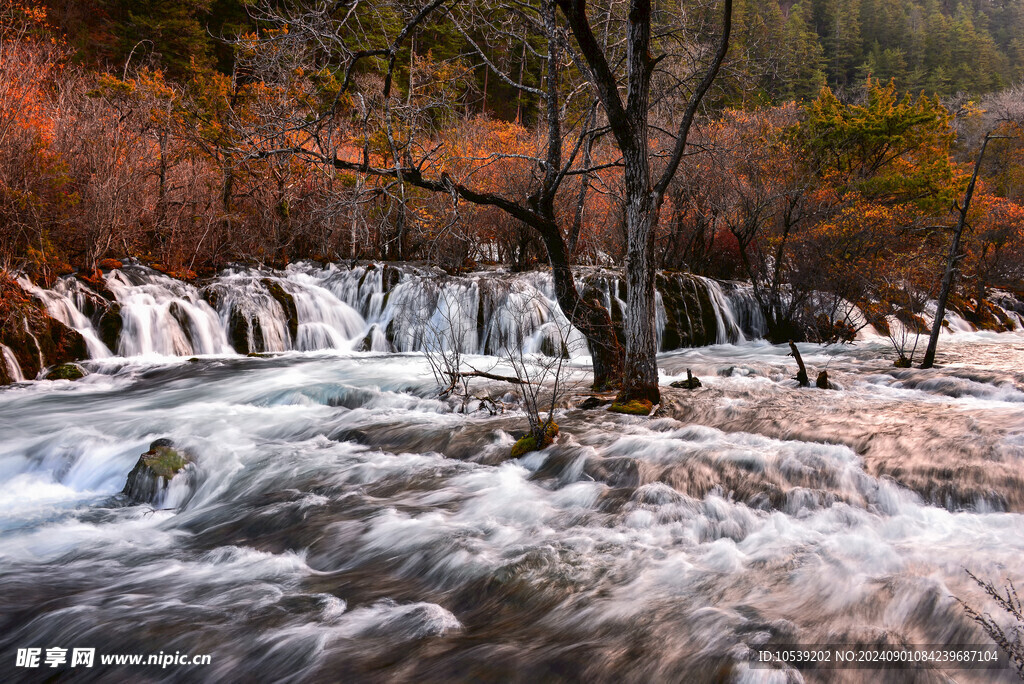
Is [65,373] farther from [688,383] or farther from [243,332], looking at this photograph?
[688,383]

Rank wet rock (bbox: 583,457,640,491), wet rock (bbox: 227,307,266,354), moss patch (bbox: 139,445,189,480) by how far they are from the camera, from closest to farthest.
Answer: wet rock (bbox: 583,457,640,491) → moss patch (bbox: 139,445,189,480) → wet rock (bbox: 227,307,266,354)

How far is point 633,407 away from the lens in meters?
7.73

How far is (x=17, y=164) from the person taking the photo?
1067cm

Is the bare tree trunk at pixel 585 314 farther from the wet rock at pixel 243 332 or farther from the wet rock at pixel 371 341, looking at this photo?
the wet rock at pixel 243 332

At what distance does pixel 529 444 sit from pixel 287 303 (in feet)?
32.0

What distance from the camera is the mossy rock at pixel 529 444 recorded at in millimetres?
6488

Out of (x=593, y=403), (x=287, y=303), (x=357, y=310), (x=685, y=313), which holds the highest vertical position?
(x=287, y=303)

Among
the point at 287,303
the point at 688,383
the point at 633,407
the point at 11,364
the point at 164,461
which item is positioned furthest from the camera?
the point at 287,303

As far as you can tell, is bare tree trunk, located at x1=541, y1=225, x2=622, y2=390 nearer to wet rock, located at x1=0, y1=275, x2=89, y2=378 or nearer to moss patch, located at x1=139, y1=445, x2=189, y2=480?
moss patch, located at x1=139, y1=445, x2=189, y2=480

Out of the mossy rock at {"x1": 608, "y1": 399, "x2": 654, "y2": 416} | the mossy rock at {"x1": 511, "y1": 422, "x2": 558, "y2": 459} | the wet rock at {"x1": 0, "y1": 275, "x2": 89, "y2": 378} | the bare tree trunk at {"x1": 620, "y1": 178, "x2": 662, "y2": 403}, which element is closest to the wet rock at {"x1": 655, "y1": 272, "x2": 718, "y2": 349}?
the mossy rock at {"x1": 608, "y1": 399, "x2": 654, "y2": 416}

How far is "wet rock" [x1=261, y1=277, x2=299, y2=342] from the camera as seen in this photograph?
13984mm

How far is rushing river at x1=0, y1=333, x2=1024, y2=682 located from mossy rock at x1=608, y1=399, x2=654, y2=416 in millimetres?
242

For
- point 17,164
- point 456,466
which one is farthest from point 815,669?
point 17,164

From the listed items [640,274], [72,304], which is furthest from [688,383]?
[72,304]
